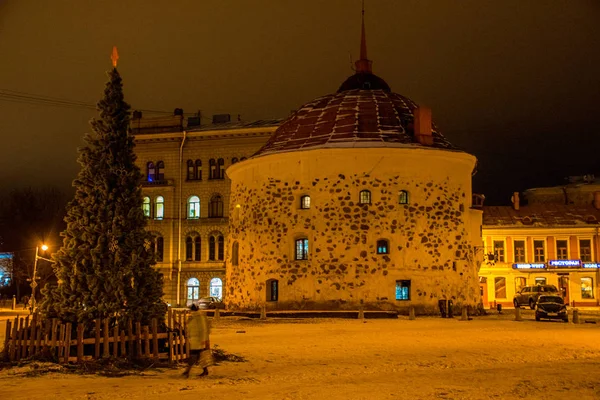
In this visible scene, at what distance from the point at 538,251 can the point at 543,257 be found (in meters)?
0.58

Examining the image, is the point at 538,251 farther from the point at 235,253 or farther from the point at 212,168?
the point at 235,253

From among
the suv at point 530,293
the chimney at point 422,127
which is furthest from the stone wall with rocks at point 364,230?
the suv at point 530,293

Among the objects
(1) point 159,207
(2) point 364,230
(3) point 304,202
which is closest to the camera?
(2) point 364,230

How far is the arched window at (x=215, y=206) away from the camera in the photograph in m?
54.1

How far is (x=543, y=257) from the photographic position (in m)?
53.6

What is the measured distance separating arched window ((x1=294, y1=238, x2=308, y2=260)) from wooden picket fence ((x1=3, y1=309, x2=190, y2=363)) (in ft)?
66.0

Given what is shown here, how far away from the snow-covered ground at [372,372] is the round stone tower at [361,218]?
419 inches

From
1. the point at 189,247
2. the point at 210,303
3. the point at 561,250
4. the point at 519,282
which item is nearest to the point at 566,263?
the point at 561,250

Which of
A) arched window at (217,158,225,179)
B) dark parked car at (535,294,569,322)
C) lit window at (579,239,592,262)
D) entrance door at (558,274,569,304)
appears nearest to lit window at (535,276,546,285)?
entrance door at (558,274,569,304)

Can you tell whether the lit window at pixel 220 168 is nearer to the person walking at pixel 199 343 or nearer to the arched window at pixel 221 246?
A: the arched window at pixel 221 246

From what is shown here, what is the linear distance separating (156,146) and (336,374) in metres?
43.5

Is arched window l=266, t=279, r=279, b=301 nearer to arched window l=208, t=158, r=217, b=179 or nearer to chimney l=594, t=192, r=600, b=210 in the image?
arched window l=208, t=158, r=217, b=179

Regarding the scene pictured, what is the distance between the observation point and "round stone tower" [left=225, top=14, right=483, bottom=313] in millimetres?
34312

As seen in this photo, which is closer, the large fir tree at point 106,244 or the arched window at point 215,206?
the large fir tree at point 106,244
